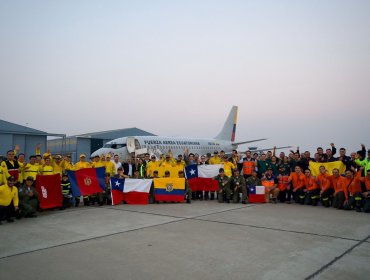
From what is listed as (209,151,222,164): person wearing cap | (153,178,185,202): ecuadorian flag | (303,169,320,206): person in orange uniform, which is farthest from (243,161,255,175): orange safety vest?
(153,178,185,202): ecuadorian flag

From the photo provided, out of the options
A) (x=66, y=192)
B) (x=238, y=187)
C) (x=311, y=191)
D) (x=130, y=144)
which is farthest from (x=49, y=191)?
(x=130, y=144)

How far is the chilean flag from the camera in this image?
1226 centimetres

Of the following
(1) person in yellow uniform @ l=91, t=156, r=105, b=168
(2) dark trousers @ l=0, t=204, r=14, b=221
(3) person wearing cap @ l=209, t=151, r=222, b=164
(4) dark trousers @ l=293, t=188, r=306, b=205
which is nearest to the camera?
(2) dark trousers @ l=0, t=204, r=14, b=221

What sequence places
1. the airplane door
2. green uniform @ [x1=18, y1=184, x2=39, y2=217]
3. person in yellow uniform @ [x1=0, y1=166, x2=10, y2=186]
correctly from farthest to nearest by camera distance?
the airplane door
person in yellow uniform @ [x1=0, y1=166, x2=10, y2=186]
green uniform @ [x1=18, y1=184, x2=39, y2=217]

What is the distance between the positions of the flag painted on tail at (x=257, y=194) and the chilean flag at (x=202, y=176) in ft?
5.36

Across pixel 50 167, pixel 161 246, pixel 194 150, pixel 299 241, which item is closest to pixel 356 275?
pixel 299 241

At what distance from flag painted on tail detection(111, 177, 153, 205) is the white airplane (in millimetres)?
8355

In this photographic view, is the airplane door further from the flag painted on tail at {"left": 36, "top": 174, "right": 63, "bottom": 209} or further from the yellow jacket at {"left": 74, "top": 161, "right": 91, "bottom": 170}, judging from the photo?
the flag painted on tail at {"left": 36, "top": 174, "right": 63, "bottom": 209}

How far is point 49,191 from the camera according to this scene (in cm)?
925

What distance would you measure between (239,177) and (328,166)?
324cm

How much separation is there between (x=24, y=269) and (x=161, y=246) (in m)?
2.05

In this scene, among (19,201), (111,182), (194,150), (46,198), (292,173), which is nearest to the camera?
(19,201)

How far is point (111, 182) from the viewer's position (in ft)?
34.1

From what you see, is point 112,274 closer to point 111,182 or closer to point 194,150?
point 111,182
